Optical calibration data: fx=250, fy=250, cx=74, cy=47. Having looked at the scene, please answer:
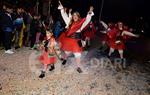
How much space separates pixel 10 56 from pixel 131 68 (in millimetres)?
4457

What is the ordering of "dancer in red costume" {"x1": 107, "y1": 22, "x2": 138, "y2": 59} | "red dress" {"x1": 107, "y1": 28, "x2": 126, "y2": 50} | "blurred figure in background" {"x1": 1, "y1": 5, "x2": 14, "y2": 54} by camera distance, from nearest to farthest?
"blurred figure in background" {"x1": 1, "y1": 5, "x2": 14, "y2": 54}, "dancer in red costume" {"x1": 107, "y1": 22, "x2": 138, "y2": 59}, "red dress" {"x1": 107, "y1": 28, "x2": 126, "y2": 50}

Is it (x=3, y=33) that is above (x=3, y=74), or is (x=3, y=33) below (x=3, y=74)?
above

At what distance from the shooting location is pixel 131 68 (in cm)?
931

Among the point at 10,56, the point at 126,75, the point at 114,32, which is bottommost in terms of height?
the point at 126,75

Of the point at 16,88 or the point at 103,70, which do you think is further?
the point at 103,70

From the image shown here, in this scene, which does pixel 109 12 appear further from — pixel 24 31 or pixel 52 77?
pixel 52 77

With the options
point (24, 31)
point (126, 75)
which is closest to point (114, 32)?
point (126, 75)

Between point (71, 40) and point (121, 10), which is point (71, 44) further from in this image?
point (121, 10)

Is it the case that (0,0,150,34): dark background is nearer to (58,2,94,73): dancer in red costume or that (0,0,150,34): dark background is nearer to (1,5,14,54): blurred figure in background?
(1,5,14,54): blurred figure in background

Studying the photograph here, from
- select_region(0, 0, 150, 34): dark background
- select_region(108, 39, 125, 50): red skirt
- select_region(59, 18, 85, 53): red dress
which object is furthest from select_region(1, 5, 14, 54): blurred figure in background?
select_region(0, 0, 150, 34): dark background

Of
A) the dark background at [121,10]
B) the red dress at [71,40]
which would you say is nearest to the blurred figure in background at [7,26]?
the red dress at [71,40]

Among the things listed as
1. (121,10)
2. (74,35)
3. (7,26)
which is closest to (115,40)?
(74,35)

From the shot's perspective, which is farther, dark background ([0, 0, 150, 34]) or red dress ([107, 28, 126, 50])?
dark background ([0, 0, 150, 34])

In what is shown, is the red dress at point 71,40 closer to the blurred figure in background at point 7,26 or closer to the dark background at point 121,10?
the blurred figure in background at point 7,26
